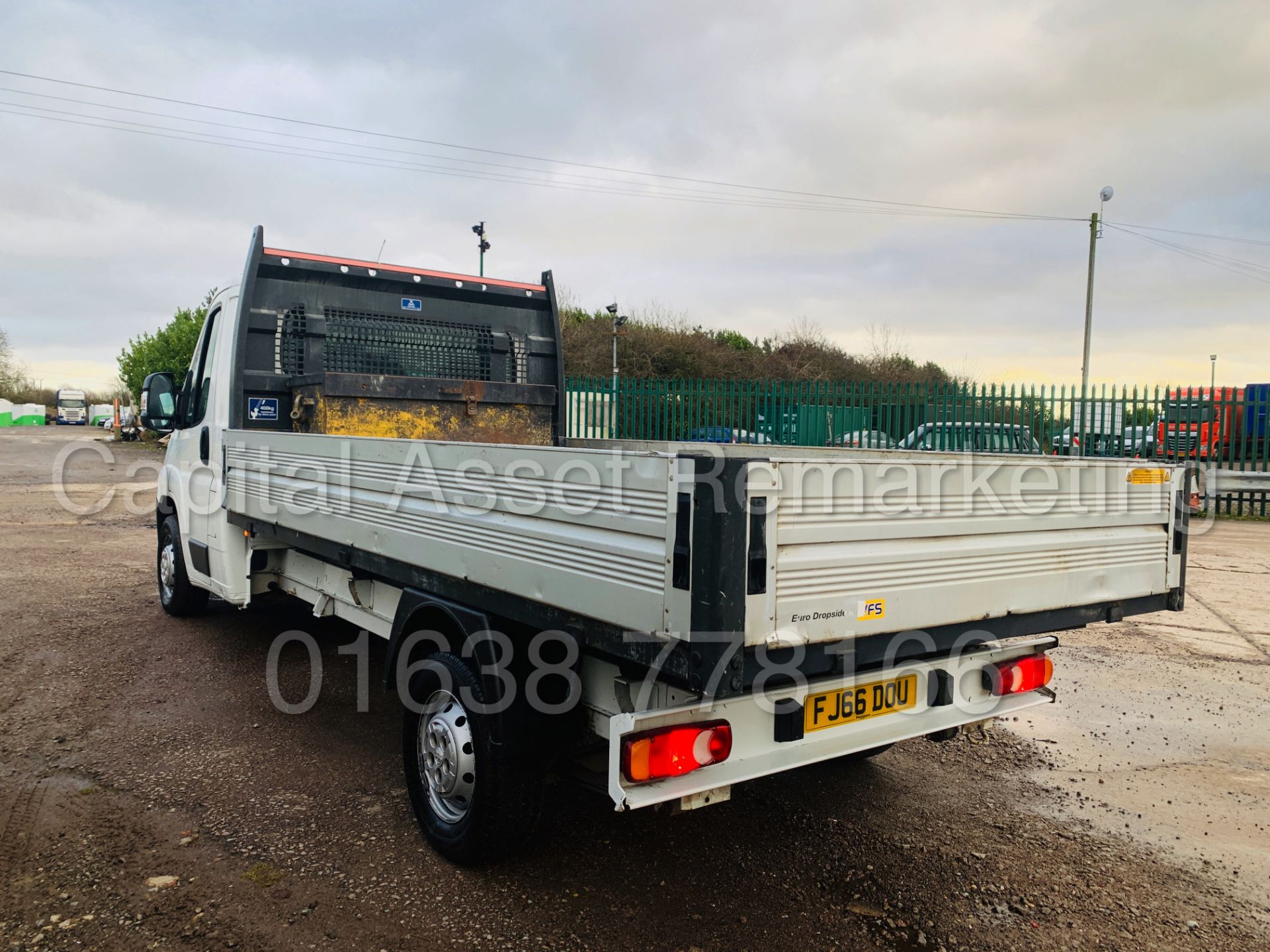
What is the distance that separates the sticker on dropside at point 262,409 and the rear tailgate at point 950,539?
418 cm

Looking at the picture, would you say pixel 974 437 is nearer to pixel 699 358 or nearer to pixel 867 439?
pixel 867 439

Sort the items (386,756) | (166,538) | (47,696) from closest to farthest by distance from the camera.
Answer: (386,756), (47,696), (166,538)

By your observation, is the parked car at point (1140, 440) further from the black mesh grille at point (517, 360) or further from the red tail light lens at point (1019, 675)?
the red tail light lens at point (1019, 675)

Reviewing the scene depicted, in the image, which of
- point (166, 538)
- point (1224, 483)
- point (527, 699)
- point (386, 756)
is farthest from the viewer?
point (1224, 483)

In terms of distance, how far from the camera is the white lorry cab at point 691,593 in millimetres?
2189

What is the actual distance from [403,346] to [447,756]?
3.57m

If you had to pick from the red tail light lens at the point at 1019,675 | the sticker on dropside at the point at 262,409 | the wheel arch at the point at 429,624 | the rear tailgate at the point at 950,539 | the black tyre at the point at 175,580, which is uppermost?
the sticker on dropside at the point at 262,409

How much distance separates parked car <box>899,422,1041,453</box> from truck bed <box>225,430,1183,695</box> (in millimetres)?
11307

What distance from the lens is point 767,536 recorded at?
7.14ft

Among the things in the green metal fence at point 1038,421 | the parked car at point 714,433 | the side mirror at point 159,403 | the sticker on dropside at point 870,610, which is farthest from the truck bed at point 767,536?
the parked car at point 714,433

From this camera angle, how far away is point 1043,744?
14.9ft

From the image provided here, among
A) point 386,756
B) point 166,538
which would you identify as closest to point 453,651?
point 386,756

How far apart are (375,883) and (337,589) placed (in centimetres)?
174

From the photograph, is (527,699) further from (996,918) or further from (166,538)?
(166,538)
